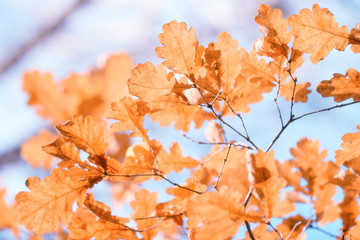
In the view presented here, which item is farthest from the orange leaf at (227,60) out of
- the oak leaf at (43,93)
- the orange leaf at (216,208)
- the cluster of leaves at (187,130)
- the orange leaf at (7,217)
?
the orange leaf at (7,217)

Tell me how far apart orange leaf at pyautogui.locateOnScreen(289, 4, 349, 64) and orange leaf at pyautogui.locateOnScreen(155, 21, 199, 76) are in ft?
0.70

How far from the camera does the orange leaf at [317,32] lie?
28.9 inches

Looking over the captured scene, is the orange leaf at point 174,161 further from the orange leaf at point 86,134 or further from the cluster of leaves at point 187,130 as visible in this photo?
the orange leaf at point 86,134

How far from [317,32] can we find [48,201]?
686 mm

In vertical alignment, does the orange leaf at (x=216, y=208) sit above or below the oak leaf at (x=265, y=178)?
below

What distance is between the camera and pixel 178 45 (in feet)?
2.50

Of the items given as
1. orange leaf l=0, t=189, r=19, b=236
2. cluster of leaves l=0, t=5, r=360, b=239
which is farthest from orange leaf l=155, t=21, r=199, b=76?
orange leaf l=0, t=189, r=19, b=236

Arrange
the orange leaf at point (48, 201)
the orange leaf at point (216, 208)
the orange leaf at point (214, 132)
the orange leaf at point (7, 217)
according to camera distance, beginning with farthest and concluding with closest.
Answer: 1. the orange leaf at point (7, 217)
2. the orange leaf at point (214, 132)
3. the orange leaf at point (48, 201)
4. the orange leaf at point (216, 208)

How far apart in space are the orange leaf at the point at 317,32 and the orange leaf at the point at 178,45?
0.21 metres

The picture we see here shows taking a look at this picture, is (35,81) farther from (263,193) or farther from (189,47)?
(263,193)

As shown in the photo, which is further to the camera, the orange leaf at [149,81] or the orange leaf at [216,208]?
the orange leaf at [149,81]

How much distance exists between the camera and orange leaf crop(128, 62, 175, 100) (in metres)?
0.76

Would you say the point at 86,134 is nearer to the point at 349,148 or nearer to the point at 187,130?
the point at 187,130

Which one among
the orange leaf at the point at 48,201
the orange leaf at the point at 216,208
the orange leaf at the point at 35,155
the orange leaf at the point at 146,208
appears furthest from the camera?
the orange leaf at the point at 35,155
